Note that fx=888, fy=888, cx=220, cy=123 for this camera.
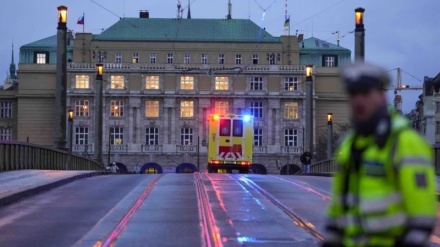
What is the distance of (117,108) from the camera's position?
106 metres

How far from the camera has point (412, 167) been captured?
431 centimetres

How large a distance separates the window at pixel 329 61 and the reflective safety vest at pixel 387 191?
10824 cm

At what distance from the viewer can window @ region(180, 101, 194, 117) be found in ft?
347

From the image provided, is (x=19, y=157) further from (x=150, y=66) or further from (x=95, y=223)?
(x=150, y=66)

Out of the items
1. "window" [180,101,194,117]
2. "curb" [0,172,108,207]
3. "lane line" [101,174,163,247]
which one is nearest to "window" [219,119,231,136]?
"curb" [0,172,108,207]

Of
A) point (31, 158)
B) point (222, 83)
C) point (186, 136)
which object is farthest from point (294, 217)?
point (186, 136)

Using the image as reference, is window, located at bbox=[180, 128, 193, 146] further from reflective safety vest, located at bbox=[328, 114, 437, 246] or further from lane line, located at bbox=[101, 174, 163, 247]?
reflective safety vest, located at bbox=[328, 114, 437, 246]

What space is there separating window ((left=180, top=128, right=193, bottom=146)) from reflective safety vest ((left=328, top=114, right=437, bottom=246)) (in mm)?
101244

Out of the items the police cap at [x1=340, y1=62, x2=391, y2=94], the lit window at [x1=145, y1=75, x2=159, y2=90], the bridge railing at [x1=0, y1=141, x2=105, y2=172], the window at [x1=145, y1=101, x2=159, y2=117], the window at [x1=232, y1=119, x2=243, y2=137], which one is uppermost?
the lit window at [x1=145, y1=75, x2=159, y2=90]

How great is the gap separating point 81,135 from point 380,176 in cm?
10306

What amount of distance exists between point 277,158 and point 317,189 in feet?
→ 263

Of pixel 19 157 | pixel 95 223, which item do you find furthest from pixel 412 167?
pixel 19 157

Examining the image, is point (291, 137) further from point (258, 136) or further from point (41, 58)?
point (41, 58)

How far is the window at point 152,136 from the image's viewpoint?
10631 centimetres
